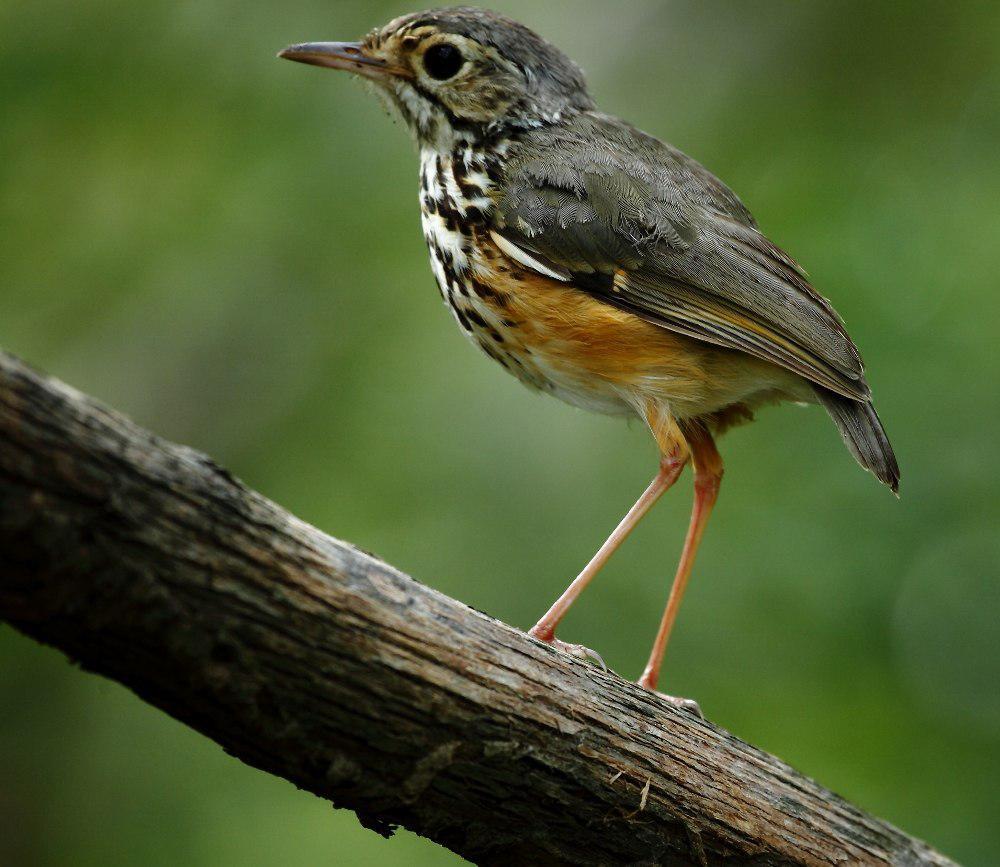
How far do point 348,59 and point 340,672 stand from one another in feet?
10.3

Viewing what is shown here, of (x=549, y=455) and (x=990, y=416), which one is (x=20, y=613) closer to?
→ (x=549, y=455)

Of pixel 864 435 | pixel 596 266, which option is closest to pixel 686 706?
pixel 864 435

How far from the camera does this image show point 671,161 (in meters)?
5.20

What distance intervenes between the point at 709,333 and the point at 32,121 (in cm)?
429

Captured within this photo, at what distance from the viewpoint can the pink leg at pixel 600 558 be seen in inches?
180

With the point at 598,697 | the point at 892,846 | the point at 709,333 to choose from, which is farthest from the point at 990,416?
the point at 598,697

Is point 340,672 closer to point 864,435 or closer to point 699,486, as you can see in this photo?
point 864,435

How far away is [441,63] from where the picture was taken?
207 inches

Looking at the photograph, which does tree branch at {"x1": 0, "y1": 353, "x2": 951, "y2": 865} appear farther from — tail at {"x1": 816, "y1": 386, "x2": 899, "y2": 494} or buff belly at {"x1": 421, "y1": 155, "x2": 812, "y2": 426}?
buff belly at {"x1": 421, "y1": 155, "x2": 812, "y2": 426}

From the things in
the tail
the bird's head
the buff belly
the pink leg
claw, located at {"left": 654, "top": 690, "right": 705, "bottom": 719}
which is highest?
the bird's head

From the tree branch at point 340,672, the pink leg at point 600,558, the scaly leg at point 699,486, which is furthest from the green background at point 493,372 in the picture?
the tree branch at point 340,672

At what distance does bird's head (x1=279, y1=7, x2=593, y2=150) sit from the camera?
5211 mm

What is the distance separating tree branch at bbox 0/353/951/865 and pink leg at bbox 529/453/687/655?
2.35 ft

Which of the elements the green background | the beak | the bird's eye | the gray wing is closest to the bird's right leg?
the gray wing
